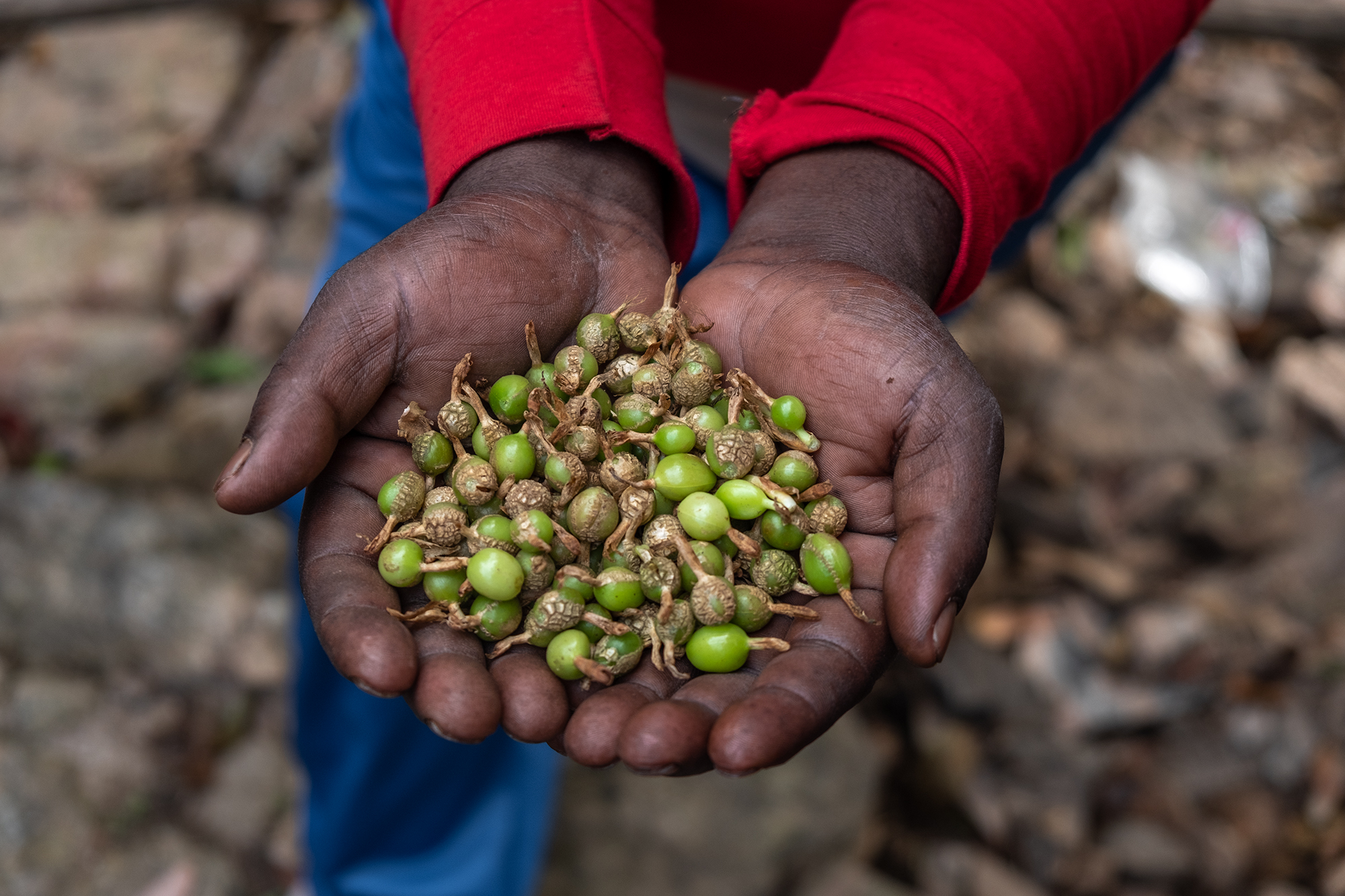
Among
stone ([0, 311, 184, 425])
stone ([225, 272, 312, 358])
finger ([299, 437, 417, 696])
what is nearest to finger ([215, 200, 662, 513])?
finger ([299, 437, 417, 696])

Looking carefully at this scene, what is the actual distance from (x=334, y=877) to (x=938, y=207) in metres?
3.49

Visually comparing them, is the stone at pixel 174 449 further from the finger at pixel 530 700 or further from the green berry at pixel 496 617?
the finger at pixel 530 700

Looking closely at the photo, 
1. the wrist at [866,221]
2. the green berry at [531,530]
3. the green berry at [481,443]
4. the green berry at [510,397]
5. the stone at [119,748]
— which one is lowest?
the stone at [119,748]

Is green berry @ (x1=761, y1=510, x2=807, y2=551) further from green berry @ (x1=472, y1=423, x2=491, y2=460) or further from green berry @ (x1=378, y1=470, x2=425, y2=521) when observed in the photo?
green berry @ (x1=378, y1=470, x2=425, y2=521)

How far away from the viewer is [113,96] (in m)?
6.88

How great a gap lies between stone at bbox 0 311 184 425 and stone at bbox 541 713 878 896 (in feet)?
10.6

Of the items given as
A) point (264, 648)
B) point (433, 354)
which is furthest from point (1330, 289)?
point (264, 648)

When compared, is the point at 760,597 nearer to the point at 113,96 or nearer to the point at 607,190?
the point at 607,190

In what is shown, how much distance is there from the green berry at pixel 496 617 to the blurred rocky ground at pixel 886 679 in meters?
2.17

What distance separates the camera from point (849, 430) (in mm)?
2801

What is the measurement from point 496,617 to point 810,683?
792mm

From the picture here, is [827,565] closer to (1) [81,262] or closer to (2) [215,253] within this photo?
(2) [215,253]

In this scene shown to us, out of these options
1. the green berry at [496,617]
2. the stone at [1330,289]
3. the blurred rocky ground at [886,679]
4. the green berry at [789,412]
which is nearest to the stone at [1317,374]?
the blurred rocky ground at [886,679]

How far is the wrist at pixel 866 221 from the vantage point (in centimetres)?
291
